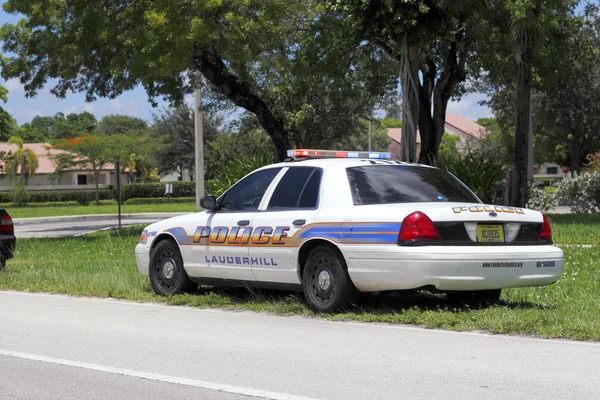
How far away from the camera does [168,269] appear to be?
1081cm

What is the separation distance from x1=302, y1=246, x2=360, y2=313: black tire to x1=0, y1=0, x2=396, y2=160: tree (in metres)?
12.6

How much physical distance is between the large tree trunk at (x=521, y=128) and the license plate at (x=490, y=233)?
14080 millimetres

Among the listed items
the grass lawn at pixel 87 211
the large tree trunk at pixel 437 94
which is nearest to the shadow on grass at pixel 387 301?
the large tree trunk at pixel 437 94

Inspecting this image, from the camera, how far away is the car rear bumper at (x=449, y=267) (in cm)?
813

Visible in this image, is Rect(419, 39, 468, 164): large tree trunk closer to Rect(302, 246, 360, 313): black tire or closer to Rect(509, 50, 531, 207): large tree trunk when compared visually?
Rect(509, 50, 531, 207): large tree trunk

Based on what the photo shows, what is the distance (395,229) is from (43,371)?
3445mm

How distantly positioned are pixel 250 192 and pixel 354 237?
1950 mm

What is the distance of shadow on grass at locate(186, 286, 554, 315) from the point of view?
9.16 meters

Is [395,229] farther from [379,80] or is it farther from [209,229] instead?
[379,80]

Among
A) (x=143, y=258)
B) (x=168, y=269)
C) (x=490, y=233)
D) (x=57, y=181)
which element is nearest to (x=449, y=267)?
(x=490, y=233)

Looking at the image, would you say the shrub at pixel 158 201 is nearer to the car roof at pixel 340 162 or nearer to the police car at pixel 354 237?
the police car at pixel 354 237

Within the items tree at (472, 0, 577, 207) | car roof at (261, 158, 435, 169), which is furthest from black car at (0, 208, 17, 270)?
tree at (472, 0, 577, 207)

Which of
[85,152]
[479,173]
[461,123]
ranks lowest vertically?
[479,173]

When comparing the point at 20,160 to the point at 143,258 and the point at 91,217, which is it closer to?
the point at 91,217
